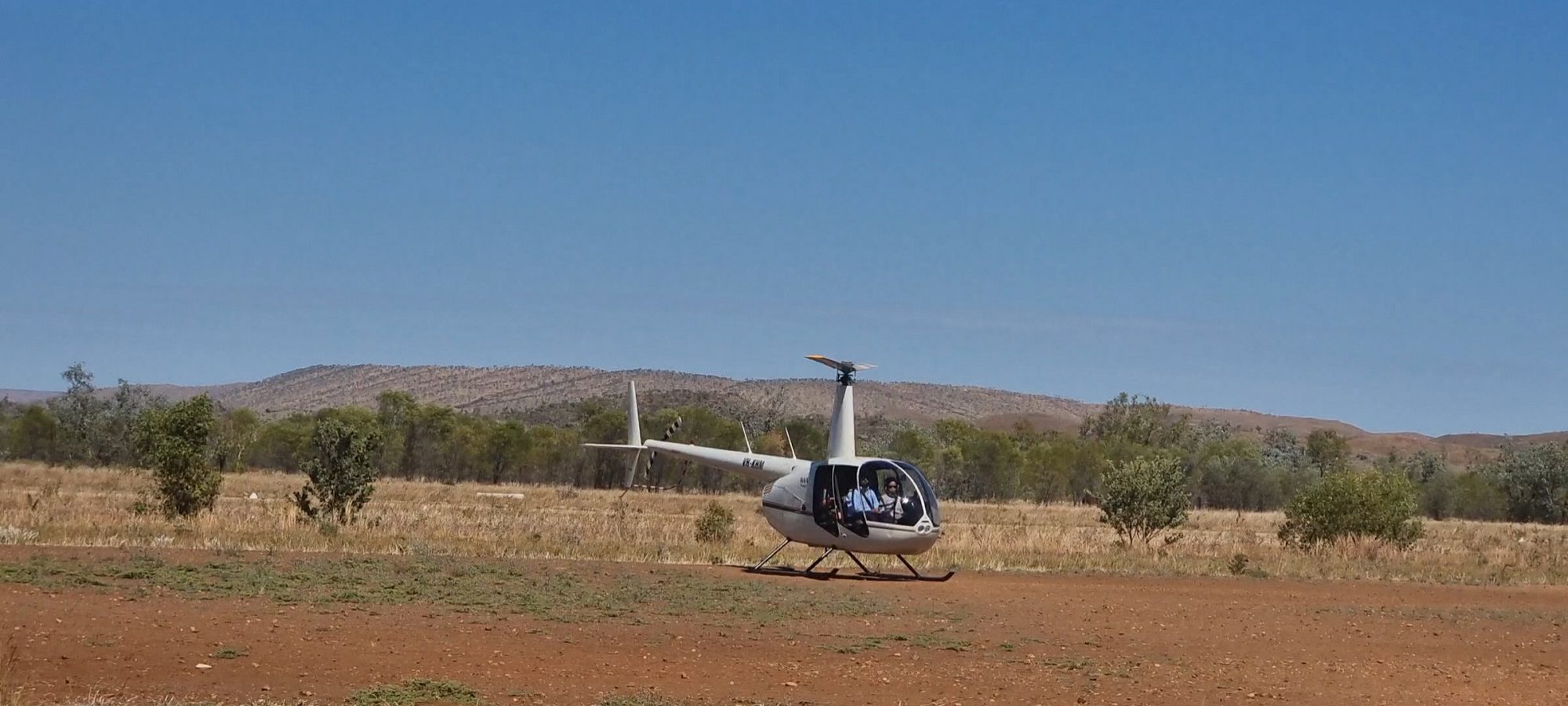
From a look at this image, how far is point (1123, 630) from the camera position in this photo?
18969mm

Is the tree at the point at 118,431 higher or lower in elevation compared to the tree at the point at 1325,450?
lower

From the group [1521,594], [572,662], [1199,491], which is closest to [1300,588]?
[1521,594]

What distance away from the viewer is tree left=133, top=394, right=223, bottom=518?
31.9 m

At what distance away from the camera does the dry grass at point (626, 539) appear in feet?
86.2

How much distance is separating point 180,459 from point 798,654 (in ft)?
67.1

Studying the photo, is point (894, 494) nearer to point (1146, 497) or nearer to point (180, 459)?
point (1146, 497)

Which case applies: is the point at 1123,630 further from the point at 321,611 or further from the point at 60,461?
the point at 60,461

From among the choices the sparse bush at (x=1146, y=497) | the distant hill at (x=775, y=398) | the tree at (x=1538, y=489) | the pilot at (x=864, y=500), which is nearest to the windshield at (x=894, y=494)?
the pilot at (x=864, y=500)

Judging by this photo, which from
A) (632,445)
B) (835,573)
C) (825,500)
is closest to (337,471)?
(632,445)

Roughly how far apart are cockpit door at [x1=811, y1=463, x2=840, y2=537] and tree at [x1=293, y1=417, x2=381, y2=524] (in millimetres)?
11620

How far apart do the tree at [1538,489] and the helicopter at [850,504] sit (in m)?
57.9

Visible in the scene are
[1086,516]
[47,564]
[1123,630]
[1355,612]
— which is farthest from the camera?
[1086,516]

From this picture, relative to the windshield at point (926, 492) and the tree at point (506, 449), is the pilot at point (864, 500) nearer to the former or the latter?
the windshield at point (926, 492)

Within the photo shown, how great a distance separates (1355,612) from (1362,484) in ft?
51.2
